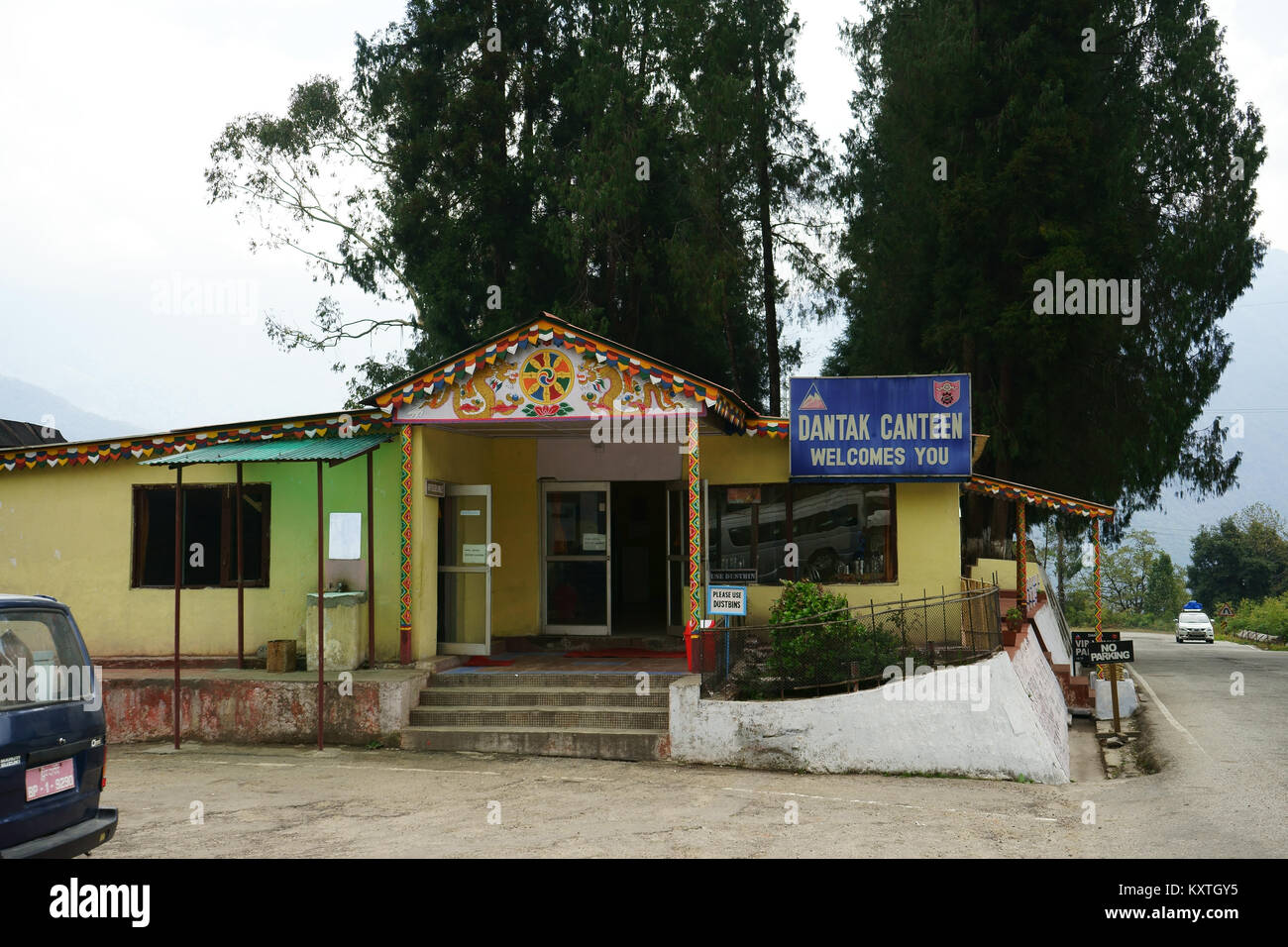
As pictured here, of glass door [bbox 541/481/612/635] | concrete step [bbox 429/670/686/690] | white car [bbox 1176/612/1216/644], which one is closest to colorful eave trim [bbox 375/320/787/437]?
glass door [bbox 541/481/612/635]

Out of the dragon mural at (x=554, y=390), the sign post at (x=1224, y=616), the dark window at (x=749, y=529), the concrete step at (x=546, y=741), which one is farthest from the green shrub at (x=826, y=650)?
the sign post at (x=1224, y=616)

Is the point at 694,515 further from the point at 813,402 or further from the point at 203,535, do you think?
the point at 203,535

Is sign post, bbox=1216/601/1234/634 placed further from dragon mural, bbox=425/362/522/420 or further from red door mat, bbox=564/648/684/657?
dragon mural, bbox=425/362/522/420

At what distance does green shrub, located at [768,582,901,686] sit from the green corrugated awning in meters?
5.16

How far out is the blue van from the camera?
6.14 metres

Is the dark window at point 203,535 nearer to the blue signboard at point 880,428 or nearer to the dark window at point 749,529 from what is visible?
the dark window at point 749,529

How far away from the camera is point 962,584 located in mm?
15188

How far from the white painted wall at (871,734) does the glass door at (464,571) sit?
364 cm

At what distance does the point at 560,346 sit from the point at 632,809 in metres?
5.74

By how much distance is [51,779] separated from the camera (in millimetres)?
6418

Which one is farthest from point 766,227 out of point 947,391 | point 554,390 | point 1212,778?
point 1212,778

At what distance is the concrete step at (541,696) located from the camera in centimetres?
1258

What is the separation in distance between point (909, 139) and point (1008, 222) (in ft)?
12.7

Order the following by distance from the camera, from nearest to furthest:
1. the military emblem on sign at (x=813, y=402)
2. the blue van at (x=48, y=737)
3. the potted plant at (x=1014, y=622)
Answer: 1. the blue van at (x=48, y=737)
2. the military emblem on sign at (x=813, y=402)
3. the potted plant at (x=1014, y=622)
